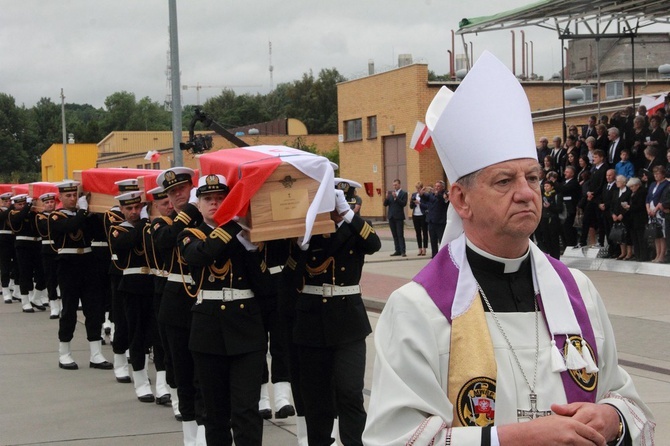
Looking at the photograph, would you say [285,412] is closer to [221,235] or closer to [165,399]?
[165,399]

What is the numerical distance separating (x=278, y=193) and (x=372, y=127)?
1501 inches

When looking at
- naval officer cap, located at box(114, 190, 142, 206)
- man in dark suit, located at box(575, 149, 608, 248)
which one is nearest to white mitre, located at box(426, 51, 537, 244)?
naval officer cap, located at box(114, 190, 142, 206)

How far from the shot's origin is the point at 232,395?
6.23 m

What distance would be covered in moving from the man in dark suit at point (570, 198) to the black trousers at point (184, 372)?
14.8 metres

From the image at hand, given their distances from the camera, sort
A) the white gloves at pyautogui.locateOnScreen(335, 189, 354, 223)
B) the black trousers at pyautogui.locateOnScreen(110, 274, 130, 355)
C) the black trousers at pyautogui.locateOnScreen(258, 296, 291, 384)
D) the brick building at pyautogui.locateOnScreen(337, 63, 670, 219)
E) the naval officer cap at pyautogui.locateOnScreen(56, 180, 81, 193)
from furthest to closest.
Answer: the brick building at pyautogui.locateOnScreen(337, 63, 670, 219) < the naval officer cap at pyautogui.locateOnScreen(56, 180, 81, 193) < the black trousers at pyautogui.locateOnScreen(110, 274, 130, 355) < the black trousers at pyautogui.locateOnScreen(258, 296, 291, 384) < the white gloves at pyautogui.locateOnScreen(335, 189, 354, 223)

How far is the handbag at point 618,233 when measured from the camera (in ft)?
62.6

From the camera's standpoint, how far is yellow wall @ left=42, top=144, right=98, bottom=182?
61.9 m

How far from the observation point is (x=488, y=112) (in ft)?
9.55

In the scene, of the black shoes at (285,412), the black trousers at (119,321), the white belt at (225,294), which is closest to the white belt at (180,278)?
the white belt at (225,294)

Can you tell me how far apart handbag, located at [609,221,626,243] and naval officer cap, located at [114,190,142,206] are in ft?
38.8

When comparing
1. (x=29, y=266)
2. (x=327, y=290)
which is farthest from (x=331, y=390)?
(x=29, y=266)

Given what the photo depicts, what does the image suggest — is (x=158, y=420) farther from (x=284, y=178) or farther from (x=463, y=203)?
(x=463, y=203)

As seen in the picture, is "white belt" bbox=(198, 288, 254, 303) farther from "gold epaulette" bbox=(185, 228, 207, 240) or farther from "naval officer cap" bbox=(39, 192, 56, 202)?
"naval officer cap" bbox=(39, 192, 56, 202)

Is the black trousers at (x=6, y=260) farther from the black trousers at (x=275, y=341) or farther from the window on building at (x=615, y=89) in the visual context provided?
the window on building at (x=615, y=89)
